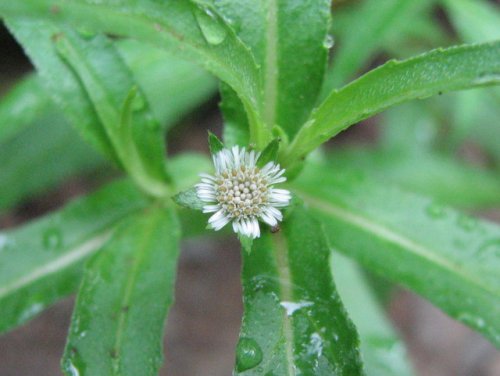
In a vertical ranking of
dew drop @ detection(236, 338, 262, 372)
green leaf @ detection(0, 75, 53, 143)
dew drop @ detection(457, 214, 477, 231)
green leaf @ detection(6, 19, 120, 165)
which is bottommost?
dew drop @ detection(236, 338, 262, 372)

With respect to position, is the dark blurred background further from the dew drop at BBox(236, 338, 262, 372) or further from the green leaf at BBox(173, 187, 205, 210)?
the green leaf at BBox(173, 187, 205, 210)

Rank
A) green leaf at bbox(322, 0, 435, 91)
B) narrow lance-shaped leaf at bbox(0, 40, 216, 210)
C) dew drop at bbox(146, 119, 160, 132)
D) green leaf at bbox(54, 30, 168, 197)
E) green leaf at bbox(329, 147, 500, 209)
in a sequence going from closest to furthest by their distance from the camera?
green leaf at bbox(54, 30, 168, 197) < dew drop at bbox(146, 119, 160, 132) < green leaf at bbox(322, 0, 435, 91) < narrow lance-shaped leaf at bbox(0, 40, 216, 210) < green leaf at bbox(329, 147, 500, 209)

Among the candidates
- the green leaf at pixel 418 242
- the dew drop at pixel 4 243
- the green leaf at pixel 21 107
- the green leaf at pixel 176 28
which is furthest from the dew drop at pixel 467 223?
the green leaf at pixel 21 107

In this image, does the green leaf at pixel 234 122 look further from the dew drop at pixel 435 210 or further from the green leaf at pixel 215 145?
the dew drop at pixel 435 210

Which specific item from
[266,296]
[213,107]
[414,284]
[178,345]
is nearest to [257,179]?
[266,296]

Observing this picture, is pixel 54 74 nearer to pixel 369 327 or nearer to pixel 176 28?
pixel 176 28

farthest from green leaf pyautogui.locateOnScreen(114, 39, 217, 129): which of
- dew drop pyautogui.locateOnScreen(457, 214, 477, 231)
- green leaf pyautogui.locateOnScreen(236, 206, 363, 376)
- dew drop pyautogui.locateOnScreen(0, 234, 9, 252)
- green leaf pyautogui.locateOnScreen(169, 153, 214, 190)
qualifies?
dew drop pyautogui.locateOnScreen(457, 214, 477, 231)
